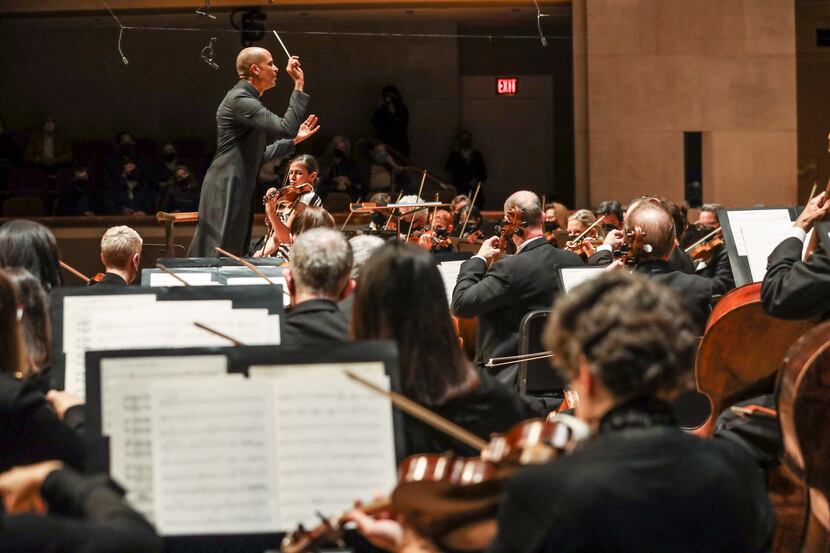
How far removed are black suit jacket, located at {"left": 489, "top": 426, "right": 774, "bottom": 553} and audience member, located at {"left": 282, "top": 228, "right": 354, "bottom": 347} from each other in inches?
55.3

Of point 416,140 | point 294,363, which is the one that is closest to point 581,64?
point 416,140

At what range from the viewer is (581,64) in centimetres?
1305

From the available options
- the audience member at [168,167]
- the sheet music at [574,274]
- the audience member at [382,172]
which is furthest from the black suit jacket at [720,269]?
the audience member at [168,167]

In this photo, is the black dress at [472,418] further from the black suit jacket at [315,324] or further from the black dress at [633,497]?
the black dress at [633,497]

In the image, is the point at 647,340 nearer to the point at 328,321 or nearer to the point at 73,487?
the point at 73,487

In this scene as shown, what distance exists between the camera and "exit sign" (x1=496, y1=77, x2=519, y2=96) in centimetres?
1661

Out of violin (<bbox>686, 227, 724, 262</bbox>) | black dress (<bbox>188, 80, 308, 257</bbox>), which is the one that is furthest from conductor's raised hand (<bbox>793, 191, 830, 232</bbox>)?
black dress (<bbox>188, 80, 308, 257</bbox>)

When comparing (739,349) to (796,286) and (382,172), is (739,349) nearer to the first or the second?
(796,286)

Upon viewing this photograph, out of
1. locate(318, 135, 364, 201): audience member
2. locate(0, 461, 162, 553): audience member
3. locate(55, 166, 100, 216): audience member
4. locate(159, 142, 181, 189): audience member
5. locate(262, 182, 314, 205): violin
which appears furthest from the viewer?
locate(159, 142, 181, 189): audience member

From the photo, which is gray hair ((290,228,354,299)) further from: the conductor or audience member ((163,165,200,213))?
audience member ((163,165,200,213))

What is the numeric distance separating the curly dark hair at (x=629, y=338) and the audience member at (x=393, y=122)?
13.1 m

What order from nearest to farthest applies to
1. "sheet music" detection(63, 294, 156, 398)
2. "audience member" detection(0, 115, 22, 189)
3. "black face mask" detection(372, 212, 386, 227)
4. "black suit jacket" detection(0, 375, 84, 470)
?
Result: 1. "black suit jacket" detection(0, 375, 84, 470)
2. "sheet music" detection(63, 294, 156, 398)
3. "black face mask" detection(372, 212, 386, 227)
4. "audience member" detection(0, 115, 22, 189)

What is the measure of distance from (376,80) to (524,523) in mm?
14785

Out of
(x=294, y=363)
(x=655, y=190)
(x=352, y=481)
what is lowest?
(x=352, y=481)
